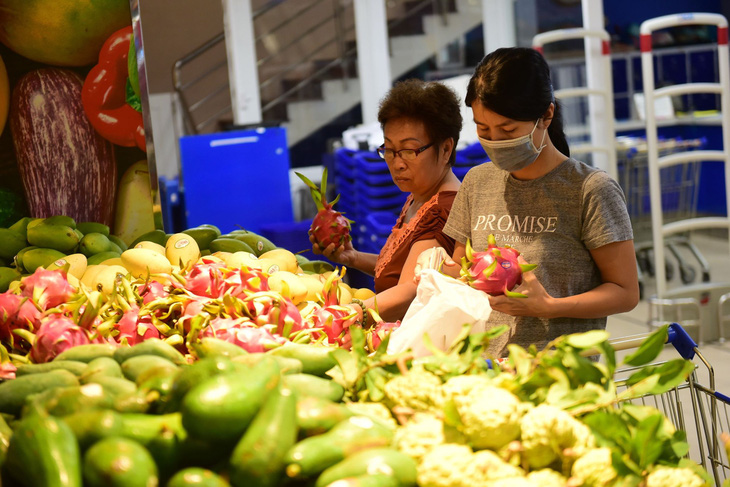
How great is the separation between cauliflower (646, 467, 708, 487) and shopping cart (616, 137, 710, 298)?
456 centimetres

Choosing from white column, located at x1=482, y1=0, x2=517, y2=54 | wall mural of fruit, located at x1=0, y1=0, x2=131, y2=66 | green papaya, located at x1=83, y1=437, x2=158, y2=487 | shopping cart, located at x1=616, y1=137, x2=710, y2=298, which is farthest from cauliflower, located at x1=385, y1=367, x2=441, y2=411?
white column, located at x1=482, y1=0, x2=517, y2=54

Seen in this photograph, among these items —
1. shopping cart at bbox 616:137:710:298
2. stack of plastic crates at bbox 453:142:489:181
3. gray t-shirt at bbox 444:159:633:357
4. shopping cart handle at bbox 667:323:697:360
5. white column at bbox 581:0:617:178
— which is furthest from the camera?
white column at bbox 581:0:617:178

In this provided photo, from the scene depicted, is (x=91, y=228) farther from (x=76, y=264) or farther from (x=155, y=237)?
(x=76, y=264)

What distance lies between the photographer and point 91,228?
7.30 feet

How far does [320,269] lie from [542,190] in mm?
750

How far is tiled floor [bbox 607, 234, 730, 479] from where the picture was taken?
3070 millimetres

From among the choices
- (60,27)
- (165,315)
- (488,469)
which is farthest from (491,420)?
(60,27)

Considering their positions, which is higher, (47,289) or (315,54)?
(315,54)

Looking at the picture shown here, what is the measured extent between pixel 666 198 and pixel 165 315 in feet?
15.8

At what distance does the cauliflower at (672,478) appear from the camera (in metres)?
0.88

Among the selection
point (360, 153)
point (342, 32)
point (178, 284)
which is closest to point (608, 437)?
point (178, 284)

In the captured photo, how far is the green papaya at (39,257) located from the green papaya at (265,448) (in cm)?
137

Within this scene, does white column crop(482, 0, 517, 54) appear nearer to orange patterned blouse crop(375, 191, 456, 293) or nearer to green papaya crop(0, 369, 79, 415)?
orange patterned blouse crop(375, 191, 456, 293)

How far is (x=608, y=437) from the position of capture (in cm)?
94
